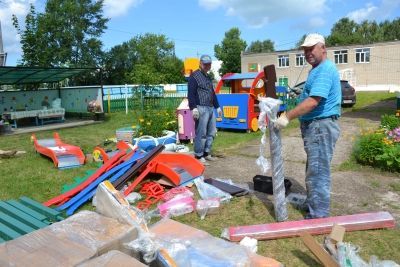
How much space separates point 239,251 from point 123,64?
2254 inches

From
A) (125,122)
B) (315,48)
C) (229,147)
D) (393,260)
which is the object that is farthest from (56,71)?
(393,260)

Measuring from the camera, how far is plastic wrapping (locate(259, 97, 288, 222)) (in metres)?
3.81

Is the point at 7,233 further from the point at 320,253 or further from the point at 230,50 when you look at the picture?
the point at 230,50

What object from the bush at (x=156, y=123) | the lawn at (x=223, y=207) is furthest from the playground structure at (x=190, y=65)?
the bush at (x=156, y=123)

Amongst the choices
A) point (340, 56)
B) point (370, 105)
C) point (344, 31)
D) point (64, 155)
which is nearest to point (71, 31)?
point (340, 56)

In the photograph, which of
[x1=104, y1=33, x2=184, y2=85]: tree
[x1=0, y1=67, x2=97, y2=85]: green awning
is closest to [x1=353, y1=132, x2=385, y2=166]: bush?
[x1=0, y1=67, x2=97, y2=85]: green awning

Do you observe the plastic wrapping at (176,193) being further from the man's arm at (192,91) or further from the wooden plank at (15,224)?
the man's arm at (192,91)

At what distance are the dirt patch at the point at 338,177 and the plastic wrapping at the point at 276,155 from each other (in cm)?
61

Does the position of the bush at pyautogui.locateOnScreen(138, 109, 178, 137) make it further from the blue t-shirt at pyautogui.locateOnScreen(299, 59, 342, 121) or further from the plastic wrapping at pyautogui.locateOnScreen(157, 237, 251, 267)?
the plastic wrapping at pyautogui.locateOnScreen(157, 237, 251, 267)

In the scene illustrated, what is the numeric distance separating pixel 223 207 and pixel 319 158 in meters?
1.42

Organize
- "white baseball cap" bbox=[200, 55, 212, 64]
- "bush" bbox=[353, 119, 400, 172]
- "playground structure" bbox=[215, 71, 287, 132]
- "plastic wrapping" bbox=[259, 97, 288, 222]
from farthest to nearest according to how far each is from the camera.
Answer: "playground structure" bbox=[215, 71, 287, 132] → "white baseball cap" bbox=[200, 55, 212, 64] → "bush" bbox=[353, 119, 400, 172] → "plastic wrapping" bbox=[259, 97, 288, 222]

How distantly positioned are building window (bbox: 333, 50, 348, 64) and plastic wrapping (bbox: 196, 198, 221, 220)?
4360cm

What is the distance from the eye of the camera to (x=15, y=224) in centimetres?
369

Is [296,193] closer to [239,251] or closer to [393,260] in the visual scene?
[393,260]
